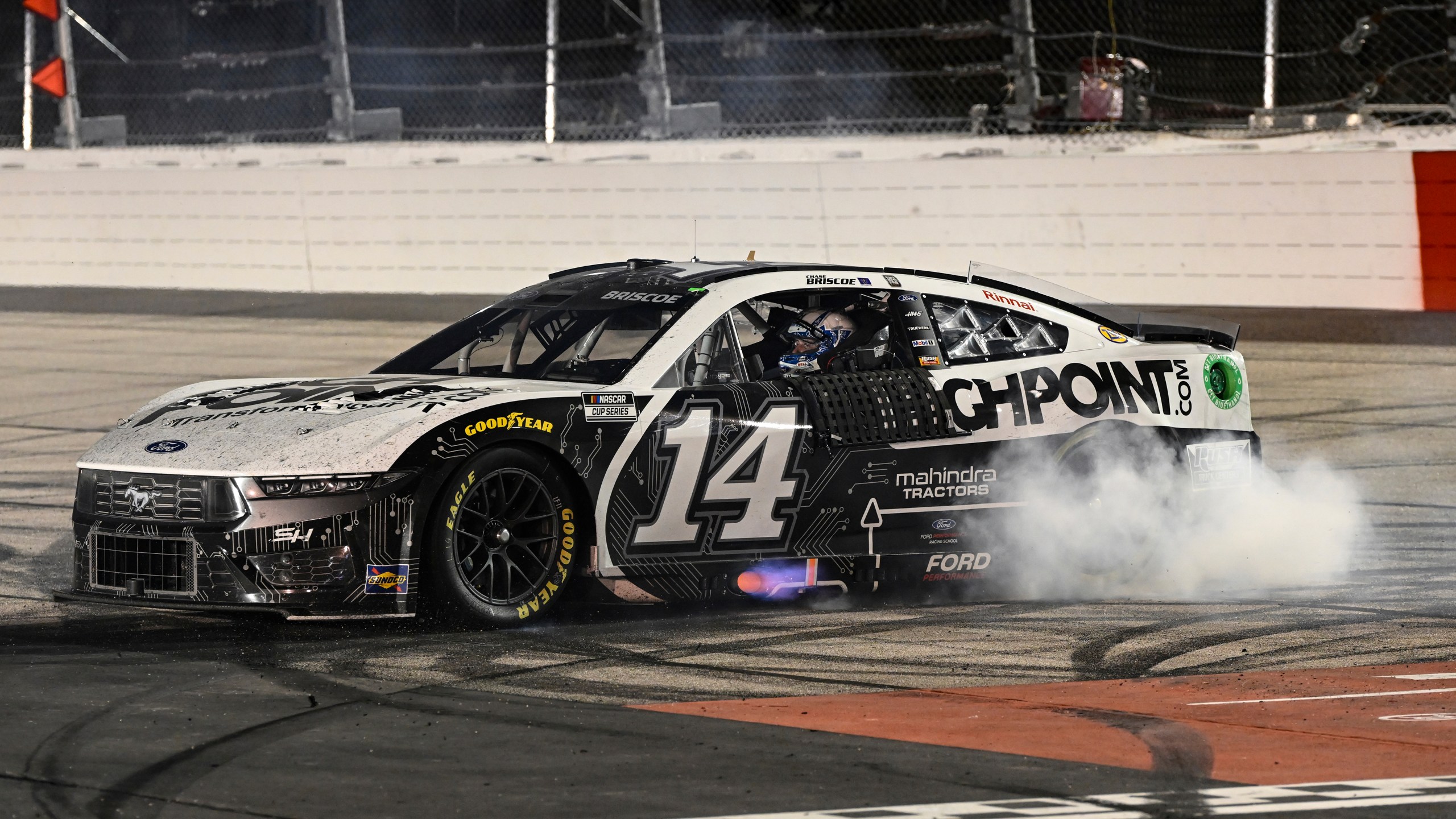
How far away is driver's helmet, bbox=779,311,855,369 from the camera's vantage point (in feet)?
23.8

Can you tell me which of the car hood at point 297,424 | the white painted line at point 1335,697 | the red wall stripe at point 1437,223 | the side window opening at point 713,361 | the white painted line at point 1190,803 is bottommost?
the white painted line at point 1190,803

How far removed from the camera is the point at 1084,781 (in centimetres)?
465

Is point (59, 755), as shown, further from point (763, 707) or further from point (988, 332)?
point (988, 332)

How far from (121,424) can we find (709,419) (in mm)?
2021

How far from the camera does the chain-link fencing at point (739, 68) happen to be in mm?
16578

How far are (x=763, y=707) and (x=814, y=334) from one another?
2108mm

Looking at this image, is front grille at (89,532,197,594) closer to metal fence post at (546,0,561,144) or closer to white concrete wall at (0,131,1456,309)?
white concrete wall at (0,131,1456,309)

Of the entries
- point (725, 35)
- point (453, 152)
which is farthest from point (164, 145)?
point (725, 35)

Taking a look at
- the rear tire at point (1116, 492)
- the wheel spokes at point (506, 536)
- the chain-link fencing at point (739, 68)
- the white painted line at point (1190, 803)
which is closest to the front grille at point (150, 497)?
the wheel spokes at point (506, 536)

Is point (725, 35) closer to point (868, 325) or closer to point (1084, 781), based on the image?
point (868, 325)

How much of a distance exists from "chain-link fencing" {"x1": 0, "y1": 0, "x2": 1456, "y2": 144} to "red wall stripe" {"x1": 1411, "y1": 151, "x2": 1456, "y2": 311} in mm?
873

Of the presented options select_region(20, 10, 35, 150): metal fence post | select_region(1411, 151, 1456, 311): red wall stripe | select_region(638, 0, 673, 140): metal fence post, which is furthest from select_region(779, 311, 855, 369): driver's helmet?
select_region(20, 10, 35, 150): metal fence post

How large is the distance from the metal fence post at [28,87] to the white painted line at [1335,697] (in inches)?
698

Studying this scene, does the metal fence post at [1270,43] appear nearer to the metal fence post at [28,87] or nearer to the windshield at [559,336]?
the windshield at [559,336]
